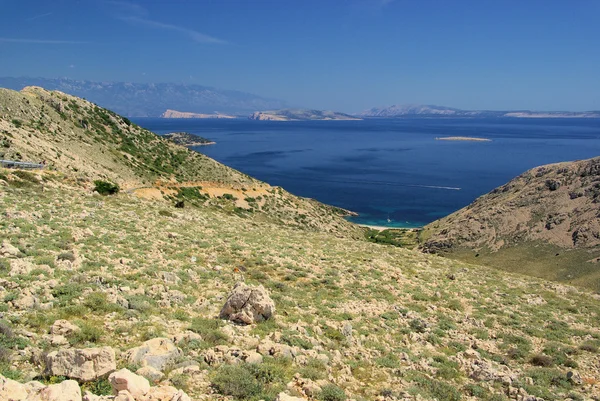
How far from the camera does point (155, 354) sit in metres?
8.60

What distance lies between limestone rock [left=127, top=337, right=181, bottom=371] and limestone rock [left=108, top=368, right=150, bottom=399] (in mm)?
1403

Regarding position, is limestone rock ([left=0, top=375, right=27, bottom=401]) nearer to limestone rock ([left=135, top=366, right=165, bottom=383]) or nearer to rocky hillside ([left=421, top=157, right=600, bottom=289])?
limestone rock ([left=135, top=366, right=165, bottom=383])

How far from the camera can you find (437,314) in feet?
52.9

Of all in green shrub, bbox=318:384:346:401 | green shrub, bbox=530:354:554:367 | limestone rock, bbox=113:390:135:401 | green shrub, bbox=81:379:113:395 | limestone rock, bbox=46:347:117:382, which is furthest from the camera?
green shrub, bbox=530:354:554:367

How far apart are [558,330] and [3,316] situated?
18417mm

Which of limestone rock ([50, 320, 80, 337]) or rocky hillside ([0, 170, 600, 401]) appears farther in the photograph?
limestone rock ([50, 320, 80, 337])

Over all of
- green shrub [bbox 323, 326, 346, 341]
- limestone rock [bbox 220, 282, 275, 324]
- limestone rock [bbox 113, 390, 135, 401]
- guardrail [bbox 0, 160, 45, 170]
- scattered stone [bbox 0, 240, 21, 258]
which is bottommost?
green shrub [bbox 323, 326, 346, 341]

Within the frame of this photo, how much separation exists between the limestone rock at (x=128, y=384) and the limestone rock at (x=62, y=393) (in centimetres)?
66

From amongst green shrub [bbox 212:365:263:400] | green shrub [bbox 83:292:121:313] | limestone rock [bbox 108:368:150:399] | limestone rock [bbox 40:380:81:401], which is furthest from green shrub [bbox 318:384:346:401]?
green shrub [bbox 83:292:121:313]

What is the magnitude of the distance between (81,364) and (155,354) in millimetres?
1607

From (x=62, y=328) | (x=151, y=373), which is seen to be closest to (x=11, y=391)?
(x=151, y=373)

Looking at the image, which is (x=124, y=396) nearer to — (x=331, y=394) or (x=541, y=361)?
(x=331, y=394)

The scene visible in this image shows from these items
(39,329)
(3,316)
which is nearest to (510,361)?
(39,329)

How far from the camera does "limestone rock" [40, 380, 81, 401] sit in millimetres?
5926
